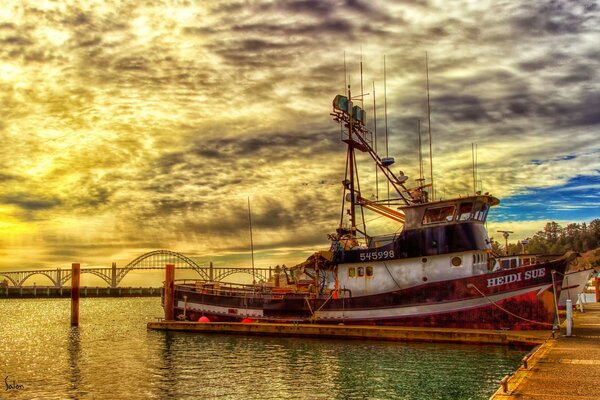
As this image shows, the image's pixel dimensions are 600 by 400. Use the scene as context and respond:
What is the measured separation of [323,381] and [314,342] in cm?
919

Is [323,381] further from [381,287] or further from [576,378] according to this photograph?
[381,287]

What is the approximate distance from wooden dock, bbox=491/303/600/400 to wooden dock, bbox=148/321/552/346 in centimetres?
396

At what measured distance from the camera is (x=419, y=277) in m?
29.0

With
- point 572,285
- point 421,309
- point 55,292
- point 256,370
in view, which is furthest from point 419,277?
point 55,292

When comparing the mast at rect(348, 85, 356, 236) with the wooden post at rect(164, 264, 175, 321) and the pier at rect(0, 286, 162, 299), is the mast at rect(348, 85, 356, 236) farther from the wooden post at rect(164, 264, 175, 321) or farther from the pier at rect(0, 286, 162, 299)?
the pier at rect(0, 286, 162, 299)

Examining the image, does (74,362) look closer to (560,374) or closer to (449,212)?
(449,212)

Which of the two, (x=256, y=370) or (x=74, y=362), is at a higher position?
(x=256, y=370)

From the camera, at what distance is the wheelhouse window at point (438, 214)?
2830 cm

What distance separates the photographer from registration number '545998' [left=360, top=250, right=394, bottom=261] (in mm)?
29562

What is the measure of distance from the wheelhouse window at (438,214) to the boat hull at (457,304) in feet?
10.1

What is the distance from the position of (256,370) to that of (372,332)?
7539 millimetres

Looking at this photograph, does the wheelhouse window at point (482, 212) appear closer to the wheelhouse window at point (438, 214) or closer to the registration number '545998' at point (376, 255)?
the wheelhouse window at point (438, 214)
